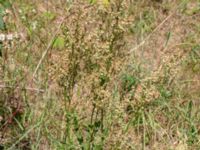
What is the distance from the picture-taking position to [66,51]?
2098mm

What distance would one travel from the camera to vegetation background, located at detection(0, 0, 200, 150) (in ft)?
6.88

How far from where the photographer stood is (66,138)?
2.50 meters

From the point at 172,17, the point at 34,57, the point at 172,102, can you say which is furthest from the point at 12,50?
the point at 172,17

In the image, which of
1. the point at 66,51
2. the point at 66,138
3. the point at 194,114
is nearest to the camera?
the point at 66,51

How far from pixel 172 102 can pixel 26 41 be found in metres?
1.01

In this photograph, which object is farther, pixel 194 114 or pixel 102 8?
pixel 194 114

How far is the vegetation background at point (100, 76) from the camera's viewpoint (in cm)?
210

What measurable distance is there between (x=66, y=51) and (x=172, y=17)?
193 cm

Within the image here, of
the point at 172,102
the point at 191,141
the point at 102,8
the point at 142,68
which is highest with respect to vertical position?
the point at 102,8

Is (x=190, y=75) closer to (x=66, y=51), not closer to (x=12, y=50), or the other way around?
(x=12, y=50)

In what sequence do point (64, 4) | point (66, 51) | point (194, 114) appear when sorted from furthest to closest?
point (64, 4), point (194, 114), point (66, 51)

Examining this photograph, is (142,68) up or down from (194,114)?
up

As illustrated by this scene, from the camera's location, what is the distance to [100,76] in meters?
2.09

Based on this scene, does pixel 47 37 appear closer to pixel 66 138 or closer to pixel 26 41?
pixel 26 41
